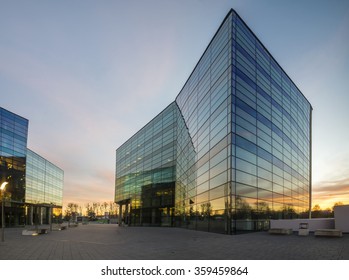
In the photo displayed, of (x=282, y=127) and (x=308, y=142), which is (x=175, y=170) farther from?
(x=308, y=142)

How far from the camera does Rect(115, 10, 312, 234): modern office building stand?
29.4m

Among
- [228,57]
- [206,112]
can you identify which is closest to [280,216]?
[206,112]

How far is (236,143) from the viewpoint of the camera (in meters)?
28.8

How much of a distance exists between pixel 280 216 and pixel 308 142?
23.5 meters

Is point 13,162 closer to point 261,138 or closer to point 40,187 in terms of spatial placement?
point 40,187

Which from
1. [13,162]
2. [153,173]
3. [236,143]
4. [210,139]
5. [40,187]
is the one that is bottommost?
[40,187]

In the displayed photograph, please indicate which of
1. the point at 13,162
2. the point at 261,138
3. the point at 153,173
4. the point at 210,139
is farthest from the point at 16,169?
the point at 261,138

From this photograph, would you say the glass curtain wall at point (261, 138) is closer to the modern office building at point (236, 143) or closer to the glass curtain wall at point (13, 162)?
the modern office building at point (236, 143)

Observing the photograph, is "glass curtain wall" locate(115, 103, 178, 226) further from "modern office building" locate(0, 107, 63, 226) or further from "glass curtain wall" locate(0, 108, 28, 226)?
"glass curtain wall" locate(0, 108, 28, 226)

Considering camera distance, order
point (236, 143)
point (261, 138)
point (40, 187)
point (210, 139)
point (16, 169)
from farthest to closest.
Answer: point (40, 187) → point (16, 169) → point (210, 139) → point (261, 138) → point (236, 143)

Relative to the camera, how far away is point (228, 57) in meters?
31.0

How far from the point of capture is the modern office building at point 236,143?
1156 inches

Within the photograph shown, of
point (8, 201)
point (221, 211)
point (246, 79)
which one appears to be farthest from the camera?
point (8, 201)

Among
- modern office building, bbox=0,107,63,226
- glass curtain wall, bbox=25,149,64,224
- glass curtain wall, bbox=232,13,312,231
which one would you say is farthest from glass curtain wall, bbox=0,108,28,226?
glass curtain wall, bbox=232,13,312,231
